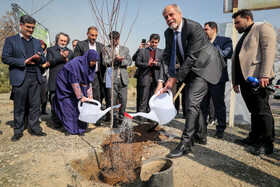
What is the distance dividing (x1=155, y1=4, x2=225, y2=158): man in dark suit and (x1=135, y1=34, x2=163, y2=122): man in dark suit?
1562 millimetres

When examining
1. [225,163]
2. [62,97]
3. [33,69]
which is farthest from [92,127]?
[225,163]

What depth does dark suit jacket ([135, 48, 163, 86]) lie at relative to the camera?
4.09 m

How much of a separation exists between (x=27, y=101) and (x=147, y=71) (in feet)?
7.82

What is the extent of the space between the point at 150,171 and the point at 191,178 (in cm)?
44

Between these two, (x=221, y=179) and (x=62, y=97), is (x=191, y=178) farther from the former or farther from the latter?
(x=62, y=97)

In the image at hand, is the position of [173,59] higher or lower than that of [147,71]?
higher

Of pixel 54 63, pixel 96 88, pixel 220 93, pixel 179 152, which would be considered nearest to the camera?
pixel 179 152

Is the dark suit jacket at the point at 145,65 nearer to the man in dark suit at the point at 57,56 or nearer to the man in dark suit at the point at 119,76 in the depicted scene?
the man in dark suit at the point at 119,76

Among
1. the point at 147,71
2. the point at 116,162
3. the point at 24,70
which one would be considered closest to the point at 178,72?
the point at 116,162

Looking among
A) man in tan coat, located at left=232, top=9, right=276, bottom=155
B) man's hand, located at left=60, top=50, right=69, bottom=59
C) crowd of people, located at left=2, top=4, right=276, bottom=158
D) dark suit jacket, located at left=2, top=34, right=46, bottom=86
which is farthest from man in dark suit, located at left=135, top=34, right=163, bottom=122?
dark suit jacket, located at left=2, top=34, right=46, bottom=86

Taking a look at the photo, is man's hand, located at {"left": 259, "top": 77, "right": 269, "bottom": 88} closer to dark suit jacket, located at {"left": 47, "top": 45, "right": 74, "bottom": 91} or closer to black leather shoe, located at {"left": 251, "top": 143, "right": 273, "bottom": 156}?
black leather shoe, located at {"left": 251, "top": 143, "right": 273, "bottom": 156}

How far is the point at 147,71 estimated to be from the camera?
4141mm

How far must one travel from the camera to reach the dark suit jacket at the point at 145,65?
4.09 m

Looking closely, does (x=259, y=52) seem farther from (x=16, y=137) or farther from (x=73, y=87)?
(x=16, y=137)
